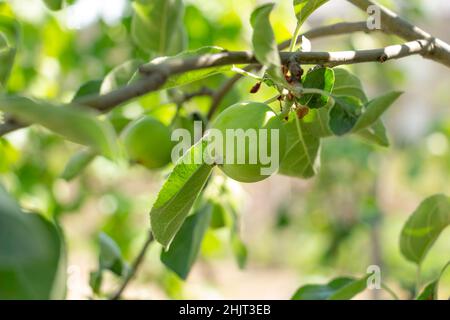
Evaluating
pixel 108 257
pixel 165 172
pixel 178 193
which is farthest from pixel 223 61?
pixel 165 172

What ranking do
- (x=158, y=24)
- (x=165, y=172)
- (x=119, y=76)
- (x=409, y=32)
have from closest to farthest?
(x=409, y=32) → (x=119, y=76) → (x=158, y=24) → (x=165, y=172)

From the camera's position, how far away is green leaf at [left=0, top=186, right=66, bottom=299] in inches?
11.6

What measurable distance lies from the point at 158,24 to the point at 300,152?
295 millimetres

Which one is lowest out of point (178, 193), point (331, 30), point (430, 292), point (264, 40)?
point (430, 292)

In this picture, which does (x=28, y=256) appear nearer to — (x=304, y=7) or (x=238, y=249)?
(x=304, y=7)

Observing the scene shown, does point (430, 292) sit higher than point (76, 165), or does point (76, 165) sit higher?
point (76, 165)

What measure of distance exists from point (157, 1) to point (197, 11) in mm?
902

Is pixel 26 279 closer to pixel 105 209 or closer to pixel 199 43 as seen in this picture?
A: pixel 199 43

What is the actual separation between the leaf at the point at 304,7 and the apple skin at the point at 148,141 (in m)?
0.28

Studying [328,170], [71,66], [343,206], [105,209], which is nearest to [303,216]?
[343,206]

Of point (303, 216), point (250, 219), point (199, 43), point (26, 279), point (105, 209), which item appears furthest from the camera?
point (250, 219)

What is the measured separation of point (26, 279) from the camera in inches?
14.6

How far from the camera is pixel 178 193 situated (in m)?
0.59

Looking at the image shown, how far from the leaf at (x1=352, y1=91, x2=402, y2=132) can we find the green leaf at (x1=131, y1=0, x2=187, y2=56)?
364 mm
